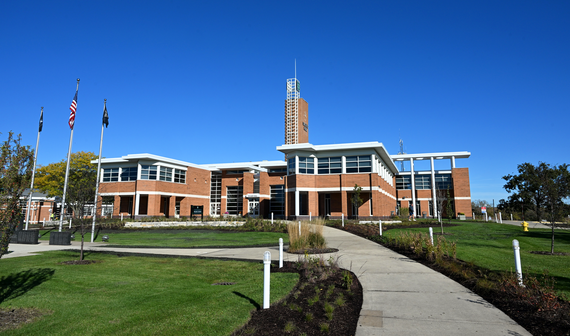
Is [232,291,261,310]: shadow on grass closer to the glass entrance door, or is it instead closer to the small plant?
the small plant

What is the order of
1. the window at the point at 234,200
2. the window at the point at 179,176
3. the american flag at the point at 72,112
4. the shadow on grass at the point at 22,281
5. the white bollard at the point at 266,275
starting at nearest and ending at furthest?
the white bollard at the point at 266,275, the shadow on grass at the point at 22,281, the american flag at the point at 72,112, the window at the point at 179,176, the window at the point at 234,200

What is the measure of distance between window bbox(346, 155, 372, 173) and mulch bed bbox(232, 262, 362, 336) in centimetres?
3139

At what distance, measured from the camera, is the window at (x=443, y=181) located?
2074 inches

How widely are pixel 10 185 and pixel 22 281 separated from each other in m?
4.10

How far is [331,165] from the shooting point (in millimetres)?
39031

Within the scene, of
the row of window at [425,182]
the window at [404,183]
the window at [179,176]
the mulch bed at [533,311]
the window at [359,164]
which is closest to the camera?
the mulch bed at [533,311]

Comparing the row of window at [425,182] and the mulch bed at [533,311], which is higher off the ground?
the row of window at [425,182]

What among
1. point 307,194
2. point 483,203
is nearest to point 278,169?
point 307,194

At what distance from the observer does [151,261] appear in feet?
38.3

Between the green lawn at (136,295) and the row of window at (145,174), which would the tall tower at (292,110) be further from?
the green lawn at (136,295)

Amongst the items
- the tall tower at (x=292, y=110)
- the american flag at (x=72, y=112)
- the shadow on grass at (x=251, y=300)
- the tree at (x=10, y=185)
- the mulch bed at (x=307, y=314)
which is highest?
the tall tower at (x=292, y=110)

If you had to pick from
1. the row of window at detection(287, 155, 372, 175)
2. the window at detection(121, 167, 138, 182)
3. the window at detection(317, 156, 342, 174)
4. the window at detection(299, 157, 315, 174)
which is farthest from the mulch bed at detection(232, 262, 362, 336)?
the window at detection(121, 167, 138, 182)

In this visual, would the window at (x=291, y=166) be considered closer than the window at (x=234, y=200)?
Yes

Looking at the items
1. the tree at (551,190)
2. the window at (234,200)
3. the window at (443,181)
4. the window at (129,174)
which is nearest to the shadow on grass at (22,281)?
the tree at (551,190)
